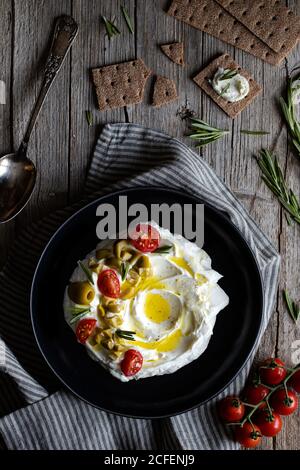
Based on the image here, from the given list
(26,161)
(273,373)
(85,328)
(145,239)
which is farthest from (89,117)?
(273,373)

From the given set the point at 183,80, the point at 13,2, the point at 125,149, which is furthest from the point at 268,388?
the point at 13,2

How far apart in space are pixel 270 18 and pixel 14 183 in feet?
4.09

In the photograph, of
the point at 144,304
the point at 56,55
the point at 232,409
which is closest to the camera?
the point at 144,304

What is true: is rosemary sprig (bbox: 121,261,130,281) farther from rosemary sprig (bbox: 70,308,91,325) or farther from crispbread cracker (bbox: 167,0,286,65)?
crispbread cracker (bbox: 167,0,286,65)

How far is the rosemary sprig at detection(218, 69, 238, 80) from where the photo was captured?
2.46 metres

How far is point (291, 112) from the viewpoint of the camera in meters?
2.48

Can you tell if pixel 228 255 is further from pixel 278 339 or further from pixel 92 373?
pixel 92 373

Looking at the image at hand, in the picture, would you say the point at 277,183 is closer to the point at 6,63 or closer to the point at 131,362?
the point at 131,362

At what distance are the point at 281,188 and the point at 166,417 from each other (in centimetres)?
103

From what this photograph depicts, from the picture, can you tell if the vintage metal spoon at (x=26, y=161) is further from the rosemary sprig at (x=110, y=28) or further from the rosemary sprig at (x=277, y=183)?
the rosemary sprig at (x=277, y=183)

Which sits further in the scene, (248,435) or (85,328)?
(248,435)

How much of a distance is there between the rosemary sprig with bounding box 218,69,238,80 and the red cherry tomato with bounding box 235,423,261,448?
4.57 feet

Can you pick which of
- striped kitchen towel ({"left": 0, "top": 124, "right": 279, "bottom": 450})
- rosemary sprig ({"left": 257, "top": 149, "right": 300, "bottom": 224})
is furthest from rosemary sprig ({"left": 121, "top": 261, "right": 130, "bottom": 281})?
rosemary sprig ({"left": 257, "top": 149, "right": 300, "bottom": 224})

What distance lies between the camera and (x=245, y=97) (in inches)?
98.3
